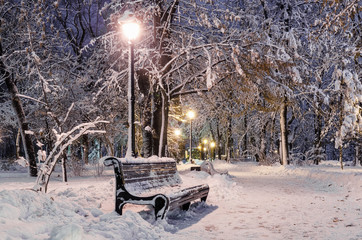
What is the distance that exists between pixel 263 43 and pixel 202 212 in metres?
6.60

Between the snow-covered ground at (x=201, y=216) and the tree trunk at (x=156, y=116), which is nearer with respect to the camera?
the snow-covered ground at (x=201, y=216)

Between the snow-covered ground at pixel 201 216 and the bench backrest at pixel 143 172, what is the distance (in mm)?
597

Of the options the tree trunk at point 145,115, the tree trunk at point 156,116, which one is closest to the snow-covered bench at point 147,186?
the tree trunk at point 156,116

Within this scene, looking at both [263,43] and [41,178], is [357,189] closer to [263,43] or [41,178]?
[263,43]

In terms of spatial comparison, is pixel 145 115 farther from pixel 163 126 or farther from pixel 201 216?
pixel 201 216

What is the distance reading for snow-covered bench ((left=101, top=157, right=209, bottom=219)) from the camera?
594cm

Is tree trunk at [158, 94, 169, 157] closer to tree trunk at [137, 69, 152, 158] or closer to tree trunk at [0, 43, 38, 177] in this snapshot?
tree trunk at [137, 69, 152, 158]

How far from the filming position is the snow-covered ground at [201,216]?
4031 millimetres

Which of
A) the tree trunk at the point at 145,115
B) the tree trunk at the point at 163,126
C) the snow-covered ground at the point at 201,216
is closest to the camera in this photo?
the snow-covered ground at the point at 201,216

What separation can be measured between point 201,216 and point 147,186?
1.30 m

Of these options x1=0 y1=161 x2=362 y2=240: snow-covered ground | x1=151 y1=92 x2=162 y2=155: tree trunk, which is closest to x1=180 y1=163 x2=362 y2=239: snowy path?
x1=0 y1=161 x2=362 y2=240: snow-covered ground

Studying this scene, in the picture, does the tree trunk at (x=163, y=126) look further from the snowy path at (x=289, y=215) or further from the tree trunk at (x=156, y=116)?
the snowy path at (x=289, y=215)

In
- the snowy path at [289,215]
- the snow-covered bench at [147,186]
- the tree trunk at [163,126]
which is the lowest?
the snowy path at [289,215]

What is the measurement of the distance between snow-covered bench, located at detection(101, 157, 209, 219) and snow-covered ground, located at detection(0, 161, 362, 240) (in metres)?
0.33
